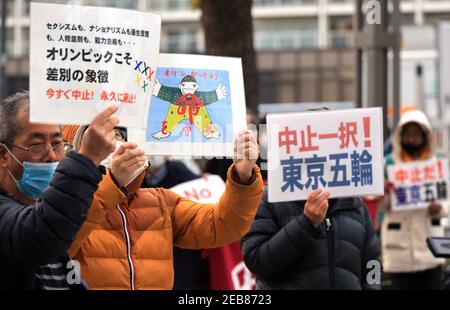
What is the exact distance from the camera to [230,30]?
7.46m

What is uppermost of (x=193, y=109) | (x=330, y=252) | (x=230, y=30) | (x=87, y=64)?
(x=230, y=30)

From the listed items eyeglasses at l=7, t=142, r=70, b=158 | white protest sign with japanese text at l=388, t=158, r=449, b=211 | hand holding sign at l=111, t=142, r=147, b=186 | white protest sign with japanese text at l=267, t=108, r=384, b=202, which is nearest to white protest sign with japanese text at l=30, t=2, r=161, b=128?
hand holding sign at l=111, t=142, r=147, b=186

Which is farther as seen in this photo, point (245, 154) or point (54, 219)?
point (245, 154)

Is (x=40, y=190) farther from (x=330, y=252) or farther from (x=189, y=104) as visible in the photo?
(x=330, y=252)

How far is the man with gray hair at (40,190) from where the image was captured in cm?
231

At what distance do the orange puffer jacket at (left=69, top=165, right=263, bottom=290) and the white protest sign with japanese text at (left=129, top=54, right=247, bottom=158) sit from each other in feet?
0.49

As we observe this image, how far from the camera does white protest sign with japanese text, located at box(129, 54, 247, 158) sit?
2.93m

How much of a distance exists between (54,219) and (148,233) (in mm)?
676

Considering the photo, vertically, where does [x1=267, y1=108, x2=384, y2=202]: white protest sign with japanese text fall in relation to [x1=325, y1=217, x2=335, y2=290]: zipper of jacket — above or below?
above

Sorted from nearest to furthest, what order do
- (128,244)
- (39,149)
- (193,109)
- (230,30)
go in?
(39,149) < (128,244) < (193,109) < (230,30)

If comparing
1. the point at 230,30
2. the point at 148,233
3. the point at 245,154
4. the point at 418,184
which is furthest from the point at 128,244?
the point at 230,30

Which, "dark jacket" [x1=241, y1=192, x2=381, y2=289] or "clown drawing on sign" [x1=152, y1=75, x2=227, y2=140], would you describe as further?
"dark jacket" [x1=241, y1=192, x2=381, y2=289]

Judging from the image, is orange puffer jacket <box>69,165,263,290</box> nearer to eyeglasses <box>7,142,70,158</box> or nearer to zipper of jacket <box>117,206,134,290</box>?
zipper of jacket <box>117,206,134,290</box>

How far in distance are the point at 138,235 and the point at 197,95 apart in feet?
1.77
